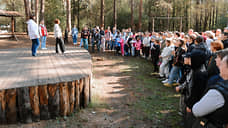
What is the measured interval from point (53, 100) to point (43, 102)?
0.22m

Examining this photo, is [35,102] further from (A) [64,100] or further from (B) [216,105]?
(B) [216,105]

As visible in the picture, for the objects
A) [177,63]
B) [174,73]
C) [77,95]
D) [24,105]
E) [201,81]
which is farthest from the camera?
[174,73]

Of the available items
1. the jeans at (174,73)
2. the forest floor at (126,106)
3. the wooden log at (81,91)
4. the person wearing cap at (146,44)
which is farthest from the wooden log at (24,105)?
the person wearing cap at (146,44)

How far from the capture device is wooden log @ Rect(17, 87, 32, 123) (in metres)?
4.10

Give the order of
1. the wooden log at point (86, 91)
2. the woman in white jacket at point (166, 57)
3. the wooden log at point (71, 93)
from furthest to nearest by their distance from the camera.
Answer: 1. the woman in white jacket at point (166, 57)
2. the wooden log at point (86, 91)
3. the wooden log at point (71, 93)

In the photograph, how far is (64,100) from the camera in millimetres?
4520

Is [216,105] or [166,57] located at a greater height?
[166,57]

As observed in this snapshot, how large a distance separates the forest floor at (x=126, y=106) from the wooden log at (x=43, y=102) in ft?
0.52

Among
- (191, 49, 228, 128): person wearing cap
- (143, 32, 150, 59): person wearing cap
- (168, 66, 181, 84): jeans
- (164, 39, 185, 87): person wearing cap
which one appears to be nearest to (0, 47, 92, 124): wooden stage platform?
(191, 49, 228, 128): person wearing cap

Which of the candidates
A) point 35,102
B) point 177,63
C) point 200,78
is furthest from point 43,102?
point 177,63

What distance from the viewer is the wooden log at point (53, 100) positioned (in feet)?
14.3

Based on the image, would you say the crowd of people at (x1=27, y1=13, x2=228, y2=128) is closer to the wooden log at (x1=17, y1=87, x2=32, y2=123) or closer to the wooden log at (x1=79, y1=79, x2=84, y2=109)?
the wooden log at (x1=79, y1=79, x2=84, y2=109)

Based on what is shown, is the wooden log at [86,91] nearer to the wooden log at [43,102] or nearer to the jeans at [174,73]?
the wooden log at [43,102]

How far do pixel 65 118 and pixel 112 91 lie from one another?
2.56m
